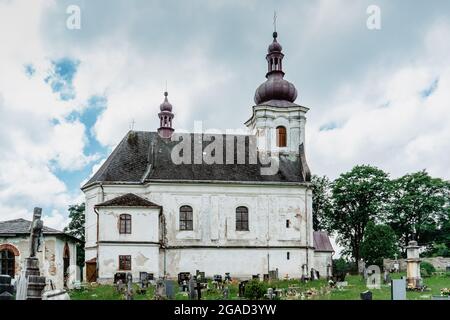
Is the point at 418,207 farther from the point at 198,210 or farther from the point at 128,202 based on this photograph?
the point at 128,202

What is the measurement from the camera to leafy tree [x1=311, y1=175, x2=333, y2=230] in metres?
51.9

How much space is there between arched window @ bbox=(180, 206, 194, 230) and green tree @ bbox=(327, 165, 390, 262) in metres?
19.8

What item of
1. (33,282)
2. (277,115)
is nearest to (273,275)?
(277,115)

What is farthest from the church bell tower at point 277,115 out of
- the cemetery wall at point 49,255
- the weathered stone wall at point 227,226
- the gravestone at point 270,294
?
the gravestone at point 270,294

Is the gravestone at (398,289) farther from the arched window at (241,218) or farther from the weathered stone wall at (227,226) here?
the arched window at (241,218)

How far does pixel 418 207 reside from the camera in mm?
51406

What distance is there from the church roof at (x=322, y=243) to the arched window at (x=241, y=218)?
676cm

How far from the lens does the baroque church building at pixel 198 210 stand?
3269 centimetres

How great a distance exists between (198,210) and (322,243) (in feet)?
35.0

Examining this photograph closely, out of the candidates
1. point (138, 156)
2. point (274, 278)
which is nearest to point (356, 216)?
point (274, 278)
